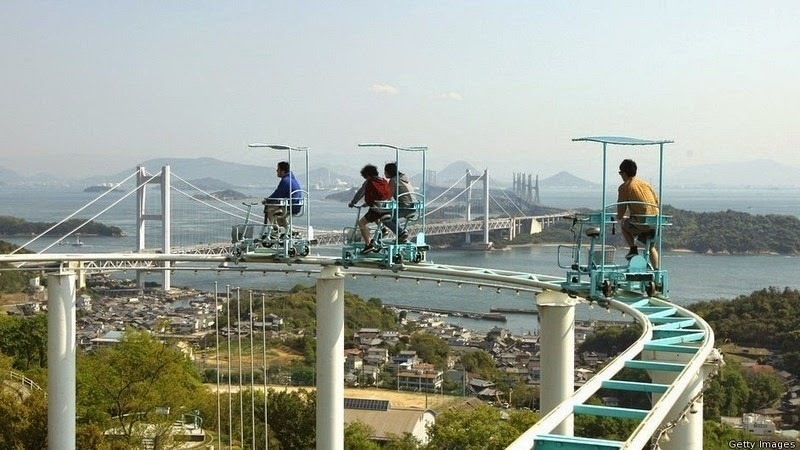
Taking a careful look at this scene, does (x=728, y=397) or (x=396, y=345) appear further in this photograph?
(x=396, y=345)

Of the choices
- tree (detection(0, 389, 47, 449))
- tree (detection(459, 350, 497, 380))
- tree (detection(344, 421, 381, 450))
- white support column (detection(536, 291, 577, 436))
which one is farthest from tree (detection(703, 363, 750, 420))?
white support column (detection(536, 291, 577, 436))

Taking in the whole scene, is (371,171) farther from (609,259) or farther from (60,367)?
(60,367)

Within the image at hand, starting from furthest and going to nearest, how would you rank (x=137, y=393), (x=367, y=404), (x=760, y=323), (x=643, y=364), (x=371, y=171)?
(x=760, y=323)
(x=367, y=404)
(x=137, y=393)
(x=371, y=171)
(x=643, y=364)

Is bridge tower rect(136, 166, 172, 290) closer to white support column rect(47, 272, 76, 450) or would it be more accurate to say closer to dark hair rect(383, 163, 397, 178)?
white support column rect(47, 272, 76, 450)

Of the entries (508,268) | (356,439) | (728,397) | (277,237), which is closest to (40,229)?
(508,268)

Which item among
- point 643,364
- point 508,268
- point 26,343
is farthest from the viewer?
point 508,268

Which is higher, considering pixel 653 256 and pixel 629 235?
pixel 629 235

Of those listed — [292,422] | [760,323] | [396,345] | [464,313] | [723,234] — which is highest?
[723,234]

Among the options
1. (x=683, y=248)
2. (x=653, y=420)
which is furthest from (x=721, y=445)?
(x=683, y=248)
